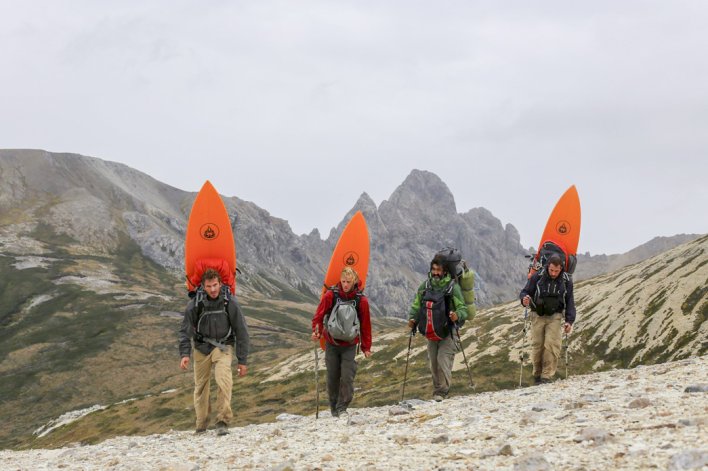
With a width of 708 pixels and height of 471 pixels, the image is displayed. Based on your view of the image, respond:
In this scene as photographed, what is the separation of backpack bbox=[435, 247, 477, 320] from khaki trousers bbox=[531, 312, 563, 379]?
2.70 meters

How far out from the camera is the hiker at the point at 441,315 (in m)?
16.9

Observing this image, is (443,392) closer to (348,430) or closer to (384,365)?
(348,430)

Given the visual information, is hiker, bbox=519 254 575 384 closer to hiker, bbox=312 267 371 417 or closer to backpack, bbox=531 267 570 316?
backpack, bbox=531 267 570 316

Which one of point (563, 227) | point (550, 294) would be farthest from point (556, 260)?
point (563, 227)

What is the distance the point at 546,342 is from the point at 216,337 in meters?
10.8

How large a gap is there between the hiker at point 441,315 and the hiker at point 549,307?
8.45 ft

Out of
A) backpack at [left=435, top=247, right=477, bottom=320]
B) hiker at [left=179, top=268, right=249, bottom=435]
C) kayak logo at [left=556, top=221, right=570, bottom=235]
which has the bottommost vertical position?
hiker at [left=179, top=268, right=249, bottom=435]

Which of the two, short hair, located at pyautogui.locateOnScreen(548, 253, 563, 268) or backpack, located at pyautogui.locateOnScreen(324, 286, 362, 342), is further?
short hair, located at pyautogui.locateOnScreen(548, 253, 563, 268)

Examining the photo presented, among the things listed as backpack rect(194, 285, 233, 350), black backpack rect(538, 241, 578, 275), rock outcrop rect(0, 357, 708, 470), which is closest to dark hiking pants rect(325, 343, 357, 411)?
rock outcrop rect(0, 357, 708, 470)

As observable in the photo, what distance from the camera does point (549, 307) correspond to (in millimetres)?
18359

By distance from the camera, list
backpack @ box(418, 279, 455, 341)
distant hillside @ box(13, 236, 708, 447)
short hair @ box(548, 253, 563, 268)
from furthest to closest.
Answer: distant hillside @ box(13, 236, 708, 447), short hair @ box(548, 253, 563, 268), backpack @ box(418, 279, 455, 341)

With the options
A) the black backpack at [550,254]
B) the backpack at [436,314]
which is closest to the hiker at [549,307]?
the black backpack at [550,254]

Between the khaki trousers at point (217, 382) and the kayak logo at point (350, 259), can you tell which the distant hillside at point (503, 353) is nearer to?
the kayak logo at point (350, 259)

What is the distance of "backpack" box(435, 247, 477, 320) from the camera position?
674 inches
